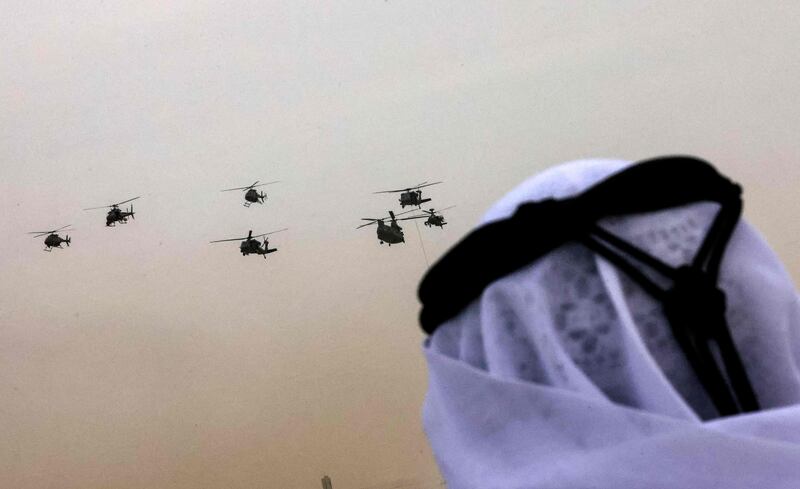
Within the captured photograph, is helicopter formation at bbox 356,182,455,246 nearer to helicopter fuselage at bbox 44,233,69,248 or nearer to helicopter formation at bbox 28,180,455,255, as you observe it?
helicopter formation at bbox 28,180,455,255

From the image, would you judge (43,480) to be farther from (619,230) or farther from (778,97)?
(778,97)

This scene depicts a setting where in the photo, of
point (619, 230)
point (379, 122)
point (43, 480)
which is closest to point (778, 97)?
point (379, 122)

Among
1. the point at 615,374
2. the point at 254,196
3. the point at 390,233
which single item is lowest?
the point at 615,374

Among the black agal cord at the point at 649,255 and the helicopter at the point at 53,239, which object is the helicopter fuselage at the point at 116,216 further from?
the black agal cord at the point at 649,255

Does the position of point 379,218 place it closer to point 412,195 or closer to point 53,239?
point 412,195

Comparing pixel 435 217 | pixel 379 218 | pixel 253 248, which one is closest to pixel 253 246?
pixel 253 248

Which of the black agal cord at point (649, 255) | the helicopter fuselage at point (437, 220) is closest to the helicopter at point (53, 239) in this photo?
the helicopter fuselage at point (437, 220)
